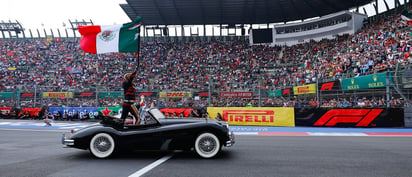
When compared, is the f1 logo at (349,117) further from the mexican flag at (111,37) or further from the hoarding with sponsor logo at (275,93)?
the mexican flag at (111,37)

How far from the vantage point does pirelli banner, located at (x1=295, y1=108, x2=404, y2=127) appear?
13203mm

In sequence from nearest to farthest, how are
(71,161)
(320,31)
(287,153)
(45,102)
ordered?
(71,161), (287,153), (45,102), (320,31)

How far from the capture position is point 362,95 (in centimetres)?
1556

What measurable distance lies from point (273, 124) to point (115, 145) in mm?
11156

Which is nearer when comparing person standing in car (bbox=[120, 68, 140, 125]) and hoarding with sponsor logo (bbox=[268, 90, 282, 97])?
person standing in car (bbox=[120, 68, 140, 125])

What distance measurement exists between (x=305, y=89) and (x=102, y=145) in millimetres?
15672

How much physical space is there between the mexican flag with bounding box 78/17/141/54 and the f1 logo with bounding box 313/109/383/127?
1112 centimetres

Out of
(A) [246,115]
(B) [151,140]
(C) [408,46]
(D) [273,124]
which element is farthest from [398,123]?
(B) [151,140]

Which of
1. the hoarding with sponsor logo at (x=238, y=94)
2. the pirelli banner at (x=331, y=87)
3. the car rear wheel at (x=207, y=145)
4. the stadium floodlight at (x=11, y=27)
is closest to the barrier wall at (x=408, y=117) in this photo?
the pirelli banner at (x=331, y=87)

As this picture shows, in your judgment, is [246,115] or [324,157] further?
[246,115]

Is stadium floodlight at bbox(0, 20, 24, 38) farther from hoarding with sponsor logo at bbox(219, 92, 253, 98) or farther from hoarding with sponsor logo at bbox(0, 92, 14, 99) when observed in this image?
hoarding with sponsor logo at bbox(219, 92, 253, 98)

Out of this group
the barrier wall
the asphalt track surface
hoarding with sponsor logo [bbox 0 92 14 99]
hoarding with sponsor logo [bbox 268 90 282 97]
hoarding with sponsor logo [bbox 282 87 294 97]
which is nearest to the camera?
the asphalt track surface

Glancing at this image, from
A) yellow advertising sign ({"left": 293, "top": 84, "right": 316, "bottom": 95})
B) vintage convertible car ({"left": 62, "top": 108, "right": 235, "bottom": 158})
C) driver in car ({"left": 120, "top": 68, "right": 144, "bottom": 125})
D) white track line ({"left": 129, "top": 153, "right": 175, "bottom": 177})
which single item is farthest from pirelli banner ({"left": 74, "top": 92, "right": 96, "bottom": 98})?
white track line ({"left": 129, "top": 153, "right": 175, "bottom": 177})

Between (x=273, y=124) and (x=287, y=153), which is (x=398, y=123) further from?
(x=287, y=153)
